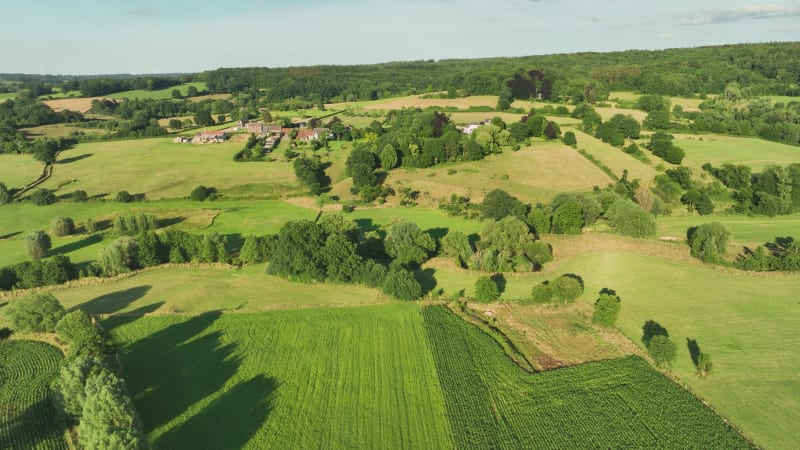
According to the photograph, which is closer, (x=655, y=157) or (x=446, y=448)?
(x=446, y=448)

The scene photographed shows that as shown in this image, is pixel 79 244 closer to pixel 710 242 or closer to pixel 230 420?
pixel 230 420

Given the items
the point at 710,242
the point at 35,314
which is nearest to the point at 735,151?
the point at 710,242

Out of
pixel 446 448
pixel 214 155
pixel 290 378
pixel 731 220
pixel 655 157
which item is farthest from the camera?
pixel 214 155

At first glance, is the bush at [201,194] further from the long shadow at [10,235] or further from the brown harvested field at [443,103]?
the brown harvested field at [443,103]

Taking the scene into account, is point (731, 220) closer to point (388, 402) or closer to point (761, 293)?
point (761, 293)

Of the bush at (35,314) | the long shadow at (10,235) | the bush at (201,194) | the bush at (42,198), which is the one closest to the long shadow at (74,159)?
the bush at (42,198)

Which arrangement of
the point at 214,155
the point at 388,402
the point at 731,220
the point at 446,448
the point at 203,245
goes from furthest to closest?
the point at 214,155, the point at 731,220, the point at 203,245, the point at 388,402, the point at 446,448

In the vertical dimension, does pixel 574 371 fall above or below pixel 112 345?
below

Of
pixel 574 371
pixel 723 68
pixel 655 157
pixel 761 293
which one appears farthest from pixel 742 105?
pixel 574 371
